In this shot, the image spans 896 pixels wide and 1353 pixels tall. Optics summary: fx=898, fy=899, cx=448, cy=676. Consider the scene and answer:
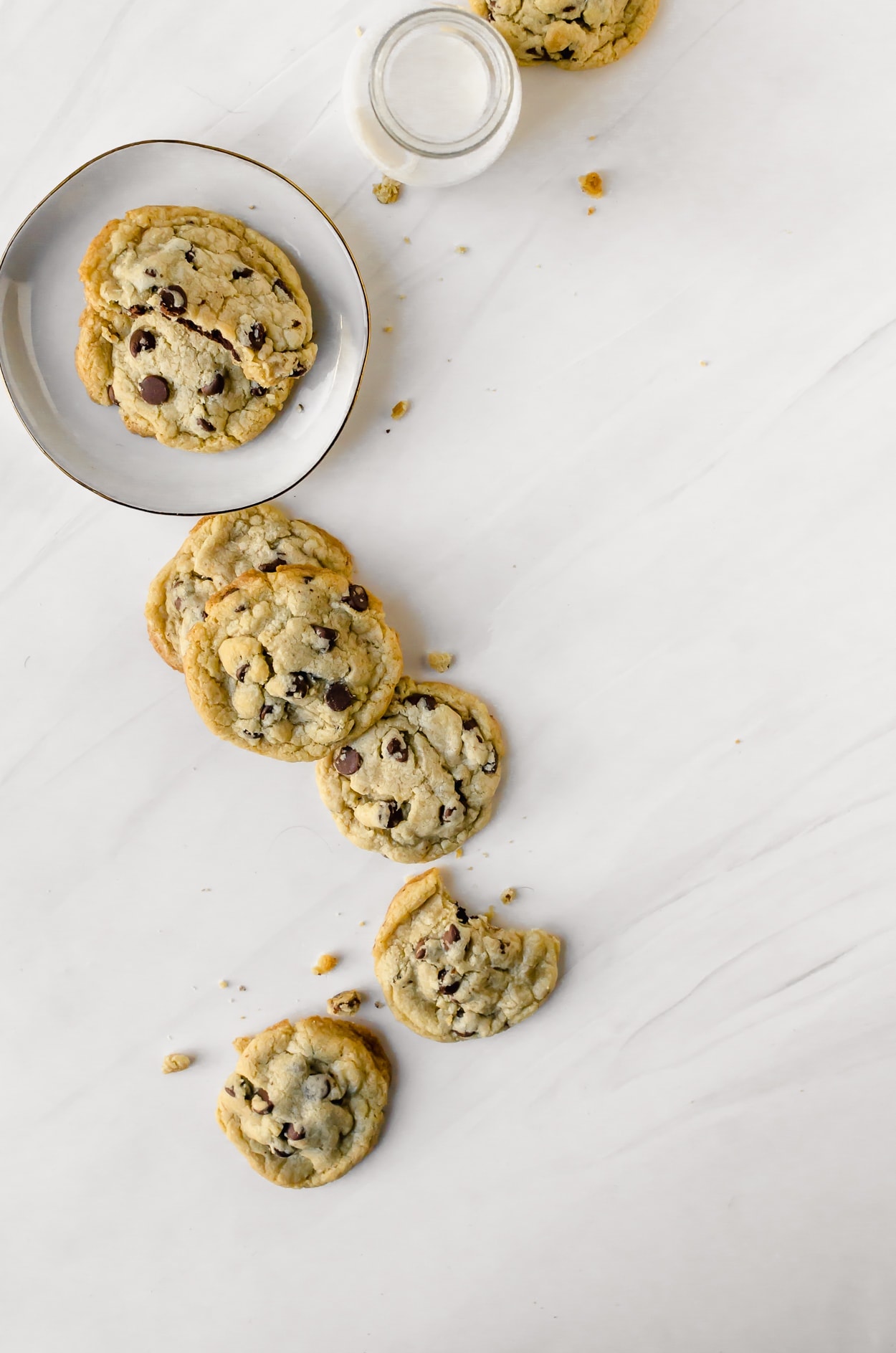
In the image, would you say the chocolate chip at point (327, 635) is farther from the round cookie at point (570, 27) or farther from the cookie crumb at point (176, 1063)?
the round cookie at point (570, 27)

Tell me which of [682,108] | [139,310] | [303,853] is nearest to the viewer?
[139,310]

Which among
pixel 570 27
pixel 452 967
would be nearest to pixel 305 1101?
pixel 452 967

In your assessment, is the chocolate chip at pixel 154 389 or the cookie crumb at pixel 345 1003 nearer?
the chocolate chip at pixel 154 389

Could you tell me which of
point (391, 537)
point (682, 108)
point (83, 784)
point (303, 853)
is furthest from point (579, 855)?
point (682, 108)

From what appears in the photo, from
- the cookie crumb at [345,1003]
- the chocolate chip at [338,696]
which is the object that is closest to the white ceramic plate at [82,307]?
the chocolate chip at [338,696]

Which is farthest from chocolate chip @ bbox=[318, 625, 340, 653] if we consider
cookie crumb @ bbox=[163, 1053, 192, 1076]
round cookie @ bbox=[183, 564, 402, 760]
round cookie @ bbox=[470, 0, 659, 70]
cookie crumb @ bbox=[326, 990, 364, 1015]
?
round cookie @ bbox=[470, 0, 659, 70]

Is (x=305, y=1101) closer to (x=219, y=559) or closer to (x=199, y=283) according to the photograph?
(x=219, y=559)

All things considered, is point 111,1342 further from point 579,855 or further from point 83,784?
point 579,855
